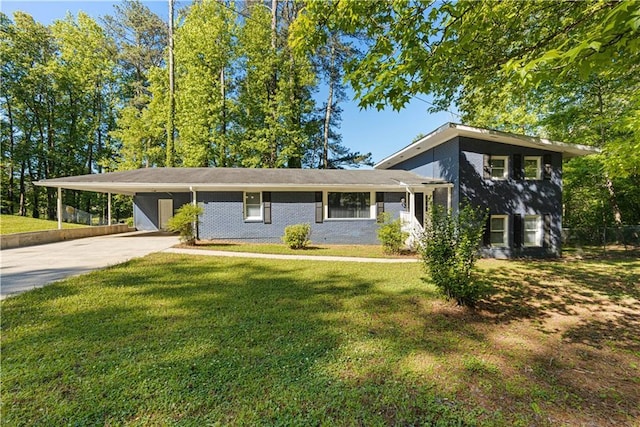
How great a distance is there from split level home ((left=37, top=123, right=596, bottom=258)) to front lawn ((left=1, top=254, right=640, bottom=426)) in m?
5.20

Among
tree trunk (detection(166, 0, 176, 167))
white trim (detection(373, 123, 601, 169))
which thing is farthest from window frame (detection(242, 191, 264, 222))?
tree trunk (detection(166, 0, 176, 167))

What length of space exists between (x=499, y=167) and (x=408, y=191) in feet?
11.9

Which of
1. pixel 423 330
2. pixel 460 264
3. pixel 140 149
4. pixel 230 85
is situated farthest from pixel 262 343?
pixel 140 149

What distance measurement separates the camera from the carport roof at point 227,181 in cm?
1104

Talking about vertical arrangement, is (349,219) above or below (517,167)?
below

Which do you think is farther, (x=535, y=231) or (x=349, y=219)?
(x=349, y=219)

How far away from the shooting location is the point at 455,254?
4266 mm

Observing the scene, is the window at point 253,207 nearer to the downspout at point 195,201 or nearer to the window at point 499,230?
the downspout at point 195,201

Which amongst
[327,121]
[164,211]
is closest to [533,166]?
[327,121]

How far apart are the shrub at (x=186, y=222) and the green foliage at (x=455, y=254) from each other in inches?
359

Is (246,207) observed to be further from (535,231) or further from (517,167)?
(535,231)

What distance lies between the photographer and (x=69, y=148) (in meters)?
21.5

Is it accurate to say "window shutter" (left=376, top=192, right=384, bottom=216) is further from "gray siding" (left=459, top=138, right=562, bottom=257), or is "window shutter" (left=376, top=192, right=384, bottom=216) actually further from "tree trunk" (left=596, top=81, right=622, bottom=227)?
"tree trunk" (left=596, top=81, right=622, bottom=227)

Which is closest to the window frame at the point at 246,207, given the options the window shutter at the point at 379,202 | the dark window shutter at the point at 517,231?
the window shutter at the point at 379,202
